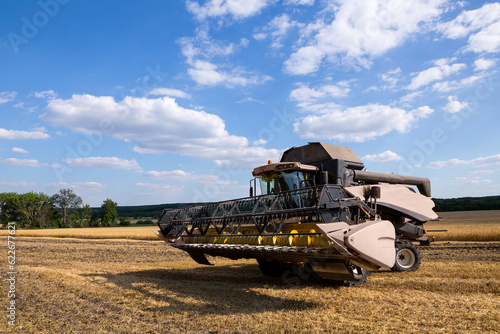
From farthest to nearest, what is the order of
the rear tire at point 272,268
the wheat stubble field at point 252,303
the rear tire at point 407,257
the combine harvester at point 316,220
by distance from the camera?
the rear tire at point 407,257
the rear tire at point 272,268
the combine harvester at point 316,220
the wheat stubble field at point 252,303

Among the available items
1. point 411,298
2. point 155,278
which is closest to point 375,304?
point 411,298

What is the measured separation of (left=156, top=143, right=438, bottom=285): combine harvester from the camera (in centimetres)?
484

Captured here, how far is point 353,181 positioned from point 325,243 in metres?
3.86

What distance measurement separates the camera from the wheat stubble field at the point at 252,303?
4305 mm

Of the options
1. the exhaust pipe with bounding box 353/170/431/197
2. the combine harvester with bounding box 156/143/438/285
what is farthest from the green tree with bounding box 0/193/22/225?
the exhaust pipe with bounding box 353/170/431/197

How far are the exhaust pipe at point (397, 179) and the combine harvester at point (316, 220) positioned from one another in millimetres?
26

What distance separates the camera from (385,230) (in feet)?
16.3

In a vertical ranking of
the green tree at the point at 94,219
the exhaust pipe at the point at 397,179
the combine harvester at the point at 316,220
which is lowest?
the green tree at the point at 94,219

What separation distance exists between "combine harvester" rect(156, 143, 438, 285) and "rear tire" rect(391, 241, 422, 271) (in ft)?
0.08

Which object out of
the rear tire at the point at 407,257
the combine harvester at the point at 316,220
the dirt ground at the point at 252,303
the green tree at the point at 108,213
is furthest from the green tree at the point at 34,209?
the rear tire at the point at 407,257

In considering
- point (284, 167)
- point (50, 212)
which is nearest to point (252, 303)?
point (284, 167)

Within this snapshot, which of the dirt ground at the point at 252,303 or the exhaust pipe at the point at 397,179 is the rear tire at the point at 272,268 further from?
the exhaust pipe at the point at 397,179

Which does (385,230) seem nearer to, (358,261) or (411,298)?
(358,261)

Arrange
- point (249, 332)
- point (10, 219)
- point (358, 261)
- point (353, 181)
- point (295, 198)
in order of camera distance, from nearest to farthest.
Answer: point (249, 332), point (358, 261), point (295, 198), point (353, 181), point (10, 219)
